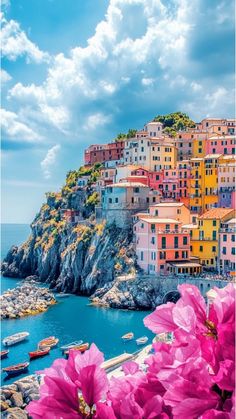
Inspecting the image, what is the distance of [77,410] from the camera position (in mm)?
954

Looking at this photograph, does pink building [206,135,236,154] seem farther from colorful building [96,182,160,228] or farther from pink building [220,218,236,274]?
pink building [220,218,236,274]

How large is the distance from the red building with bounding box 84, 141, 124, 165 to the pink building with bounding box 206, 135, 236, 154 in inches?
358

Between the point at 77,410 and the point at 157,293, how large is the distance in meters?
29.0

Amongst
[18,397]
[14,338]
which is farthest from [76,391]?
[14,338]

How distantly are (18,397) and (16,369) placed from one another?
4055 mm

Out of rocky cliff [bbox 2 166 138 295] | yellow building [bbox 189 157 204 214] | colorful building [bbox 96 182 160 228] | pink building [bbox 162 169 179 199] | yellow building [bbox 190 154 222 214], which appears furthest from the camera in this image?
pink building [bbox 162 169 179 199]

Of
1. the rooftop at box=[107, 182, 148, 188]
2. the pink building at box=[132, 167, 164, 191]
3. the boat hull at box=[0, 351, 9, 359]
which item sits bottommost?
the boat hull at box=[0, 351, 9, 359]

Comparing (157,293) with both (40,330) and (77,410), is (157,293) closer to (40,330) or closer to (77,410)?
(40,330)

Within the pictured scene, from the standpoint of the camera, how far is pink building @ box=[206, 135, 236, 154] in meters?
38.0

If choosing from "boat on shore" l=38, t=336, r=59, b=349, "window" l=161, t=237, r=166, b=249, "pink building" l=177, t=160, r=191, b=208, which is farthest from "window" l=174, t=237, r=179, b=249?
"boat on shore" l=38, t=336, r=59, b=349

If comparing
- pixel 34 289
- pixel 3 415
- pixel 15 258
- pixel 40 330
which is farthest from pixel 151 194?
pixel 3 415

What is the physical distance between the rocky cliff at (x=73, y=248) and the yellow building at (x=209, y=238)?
3.94 metres

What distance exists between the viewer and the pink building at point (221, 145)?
3803 centimetres

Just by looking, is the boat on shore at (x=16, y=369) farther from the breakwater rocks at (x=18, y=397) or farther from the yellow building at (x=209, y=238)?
the yellow building at (x=209, y=238)
